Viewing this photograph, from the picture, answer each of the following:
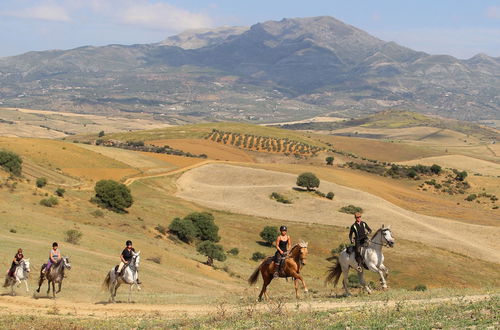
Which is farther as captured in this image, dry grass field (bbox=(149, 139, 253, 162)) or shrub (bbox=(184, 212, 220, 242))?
dry grass field (bbox=(149, 139, 253, 162))

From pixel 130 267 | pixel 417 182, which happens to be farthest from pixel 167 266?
pixel 417 182

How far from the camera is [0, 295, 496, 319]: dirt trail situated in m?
22.8

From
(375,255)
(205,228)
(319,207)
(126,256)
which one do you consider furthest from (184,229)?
(375,255)

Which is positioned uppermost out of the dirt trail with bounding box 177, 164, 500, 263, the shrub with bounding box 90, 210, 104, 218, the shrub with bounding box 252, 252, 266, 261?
the shrub with bounding box 90, 210, 104, 218

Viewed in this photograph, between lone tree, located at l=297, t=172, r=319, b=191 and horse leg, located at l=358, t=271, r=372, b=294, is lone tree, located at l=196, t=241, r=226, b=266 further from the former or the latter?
lone tree, located at l=297, t=172, r=319, b=191

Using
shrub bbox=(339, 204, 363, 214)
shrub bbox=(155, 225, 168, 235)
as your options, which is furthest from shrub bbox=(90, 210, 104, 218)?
shrub bbox=(339, 204, 363, 214)

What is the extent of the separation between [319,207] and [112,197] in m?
35.8

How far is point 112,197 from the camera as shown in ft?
237

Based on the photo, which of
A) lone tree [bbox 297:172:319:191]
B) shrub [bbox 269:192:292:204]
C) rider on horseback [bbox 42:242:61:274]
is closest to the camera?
rider on horseback [bbox 42:242:61:274]

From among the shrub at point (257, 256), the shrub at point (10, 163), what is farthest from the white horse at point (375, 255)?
the shrub at point (10, 163)

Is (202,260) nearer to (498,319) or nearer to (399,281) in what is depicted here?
(399,281)

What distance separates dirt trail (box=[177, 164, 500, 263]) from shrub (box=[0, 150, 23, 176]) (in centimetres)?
2858

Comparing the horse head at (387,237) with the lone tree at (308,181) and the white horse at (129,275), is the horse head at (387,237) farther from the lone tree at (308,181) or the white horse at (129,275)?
the lone tree at (308,181)

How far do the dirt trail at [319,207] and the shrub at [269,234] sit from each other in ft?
51.3
